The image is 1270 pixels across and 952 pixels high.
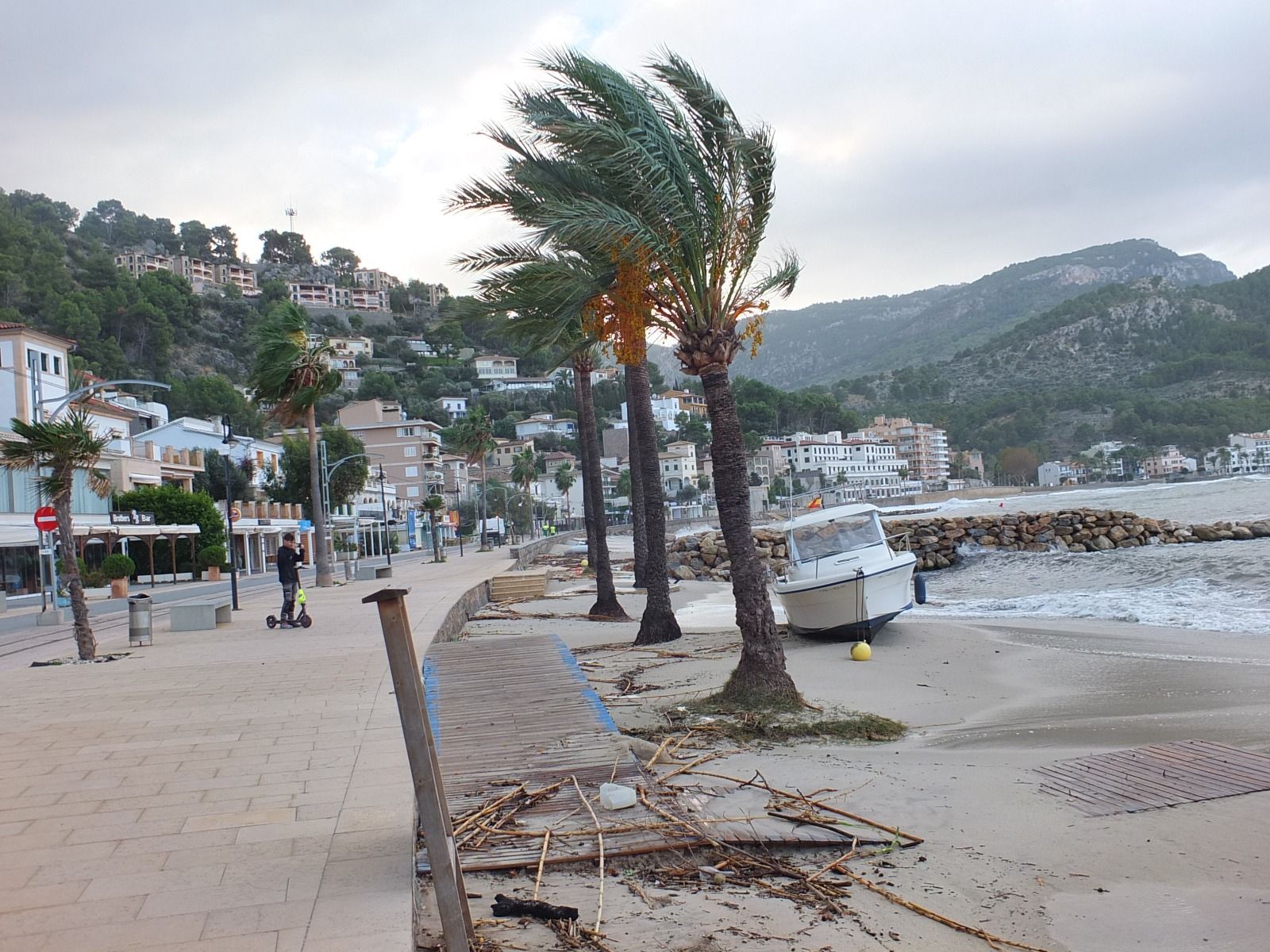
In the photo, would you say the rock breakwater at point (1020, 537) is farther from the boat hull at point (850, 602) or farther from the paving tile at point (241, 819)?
the paving tile at point (241, 819)

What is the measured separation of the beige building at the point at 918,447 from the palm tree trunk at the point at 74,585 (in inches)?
6986

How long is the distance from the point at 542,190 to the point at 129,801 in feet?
31.4

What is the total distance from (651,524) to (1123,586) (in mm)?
15981

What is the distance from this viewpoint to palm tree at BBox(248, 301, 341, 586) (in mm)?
35281

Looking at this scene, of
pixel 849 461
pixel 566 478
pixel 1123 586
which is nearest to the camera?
pixel 1123 586

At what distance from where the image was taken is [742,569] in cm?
1094

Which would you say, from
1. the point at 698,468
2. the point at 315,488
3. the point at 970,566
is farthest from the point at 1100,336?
the point at 315,488

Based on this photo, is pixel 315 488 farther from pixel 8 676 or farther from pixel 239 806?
pixel 239 806

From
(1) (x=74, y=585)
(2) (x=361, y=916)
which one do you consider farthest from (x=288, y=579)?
(2) (x=361, y=916)

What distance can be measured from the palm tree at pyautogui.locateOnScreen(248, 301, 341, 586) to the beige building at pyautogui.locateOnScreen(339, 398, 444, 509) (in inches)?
3092

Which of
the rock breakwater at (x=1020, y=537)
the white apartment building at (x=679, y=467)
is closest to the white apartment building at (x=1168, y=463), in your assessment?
the white apartment building at (x=679, y=467)

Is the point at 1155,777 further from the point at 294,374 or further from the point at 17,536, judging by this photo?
the point at 17,536

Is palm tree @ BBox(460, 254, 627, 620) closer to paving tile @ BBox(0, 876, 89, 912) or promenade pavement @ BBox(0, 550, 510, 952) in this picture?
promenade pavement @ BBox(0, 550, 510, 952)

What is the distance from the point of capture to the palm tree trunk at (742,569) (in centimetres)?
1047
